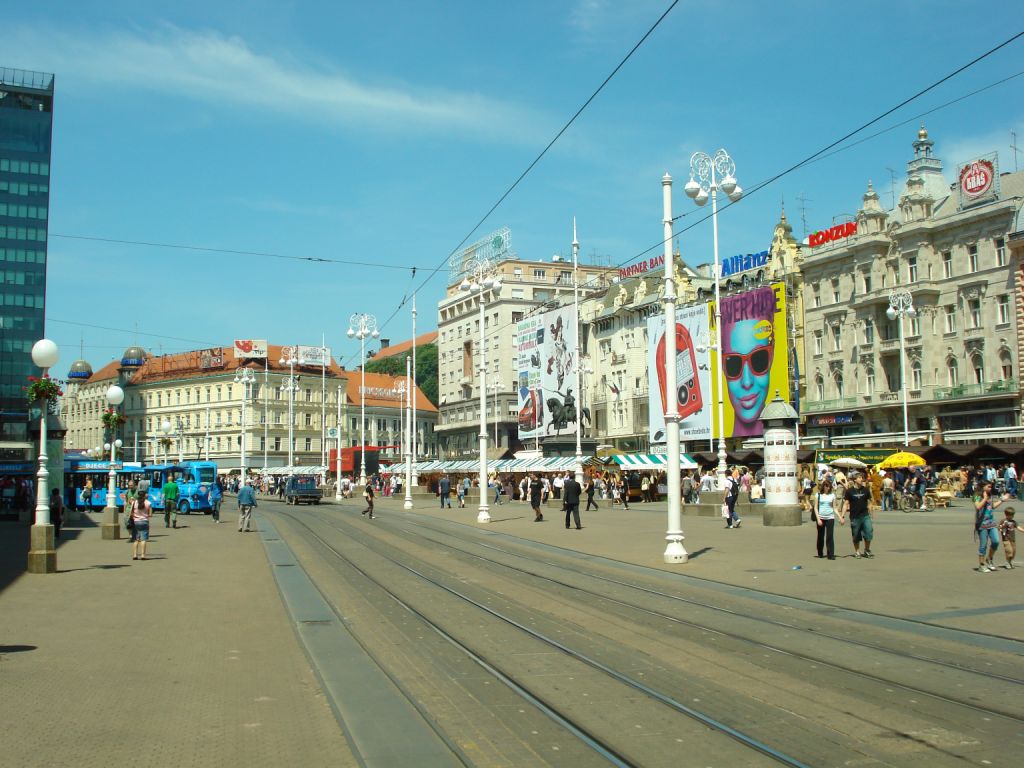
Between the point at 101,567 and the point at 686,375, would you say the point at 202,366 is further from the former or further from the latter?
the point at 101,567

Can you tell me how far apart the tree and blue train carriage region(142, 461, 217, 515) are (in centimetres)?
8861

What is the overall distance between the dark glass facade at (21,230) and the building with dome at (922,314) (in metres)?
68.4

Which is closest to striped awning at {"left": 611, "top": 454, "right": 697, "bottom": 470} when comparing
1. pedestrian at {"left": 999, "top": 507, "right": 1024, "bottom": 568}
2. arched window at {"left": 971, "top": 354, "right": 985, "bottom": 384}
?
arched window at {"left": 971, "top": 354, "right": 985, "bottom": 384}

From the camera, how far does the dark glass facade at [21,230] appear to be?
8962 centimetres

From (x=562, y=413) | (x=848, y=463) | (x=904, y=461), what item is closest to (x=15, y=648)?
(x=904, y=461)

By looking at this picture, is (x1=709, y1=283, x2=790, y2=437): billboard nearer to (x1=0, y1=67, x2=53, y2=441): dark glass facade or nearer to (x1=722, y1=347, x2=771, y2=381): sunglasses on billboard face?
(x1=722, y1=347, x2=771, y2=381): sunglasses on billboard face

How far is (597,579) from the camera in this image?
61.0ft

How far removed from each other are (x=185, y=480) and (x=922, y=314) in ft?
146

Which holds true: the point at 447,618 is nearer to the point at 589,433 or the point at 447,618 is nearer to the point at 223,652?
the point at 223,652

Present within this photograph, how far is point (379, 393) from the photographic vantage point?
129m

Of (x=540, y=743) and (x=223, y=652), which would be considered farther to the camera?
(x=223, y=652)

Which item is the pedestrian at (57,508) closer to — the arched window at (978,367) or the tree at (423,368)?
the arched window at (978,367)

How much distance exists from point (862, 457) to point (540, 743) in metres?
46.2

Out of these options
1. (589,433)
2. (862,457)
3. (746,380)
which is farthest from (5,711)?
(589,433)
